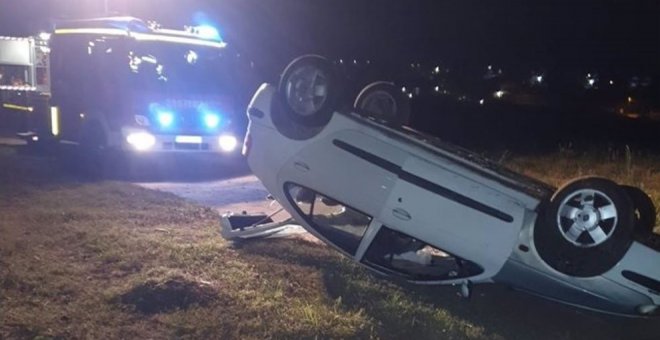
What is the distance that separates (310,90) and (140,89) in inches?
257

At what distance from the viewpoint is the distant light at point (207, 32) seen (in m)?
12.4

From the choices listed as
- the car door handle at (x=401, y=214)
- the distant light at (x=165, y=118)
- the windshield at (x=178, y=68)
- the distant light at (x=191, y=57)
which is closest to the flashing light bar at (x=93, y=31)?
the windshield at (x=178, y=68)

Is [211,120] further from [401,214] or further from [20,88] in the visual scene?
[401,214]

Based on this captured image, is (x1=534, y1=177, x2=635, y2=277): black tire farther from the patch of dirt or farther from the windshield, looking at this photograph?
the windshield

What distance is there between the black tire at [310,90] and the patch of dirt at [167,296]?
155 centimetres

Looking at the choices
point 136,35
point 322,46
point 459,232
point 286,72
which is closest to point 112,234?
point 286,72

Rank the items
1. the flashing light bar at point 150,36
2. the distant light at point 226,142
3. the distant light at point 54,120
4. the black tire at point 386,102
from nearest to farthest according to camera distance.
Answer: the black tire at point 386,102 < the flashing light bar at point 150,36 < the distant light at point 226,142 < the distant light at point 54,120

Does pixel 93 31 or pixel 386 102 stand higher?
pixel 93 31

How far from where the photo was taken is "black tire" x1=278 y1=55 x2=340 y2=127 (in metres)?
5.21

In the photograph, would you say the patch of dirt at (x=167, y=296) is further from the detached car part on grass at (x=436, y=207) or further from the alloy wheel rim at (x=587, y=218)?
the alloy wheel rim at (x=587, y=218)

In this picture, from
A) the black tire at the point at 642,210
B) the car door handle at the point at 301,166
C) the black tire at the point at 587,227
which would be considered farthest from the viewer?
the car door handle at the point at 301,166

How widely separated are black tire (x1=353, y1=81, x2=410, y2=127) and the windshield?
19.3ft

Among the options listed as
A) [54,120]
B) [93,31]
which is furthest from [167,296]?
[54,120]

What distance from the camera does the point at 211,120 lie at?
11820mm
